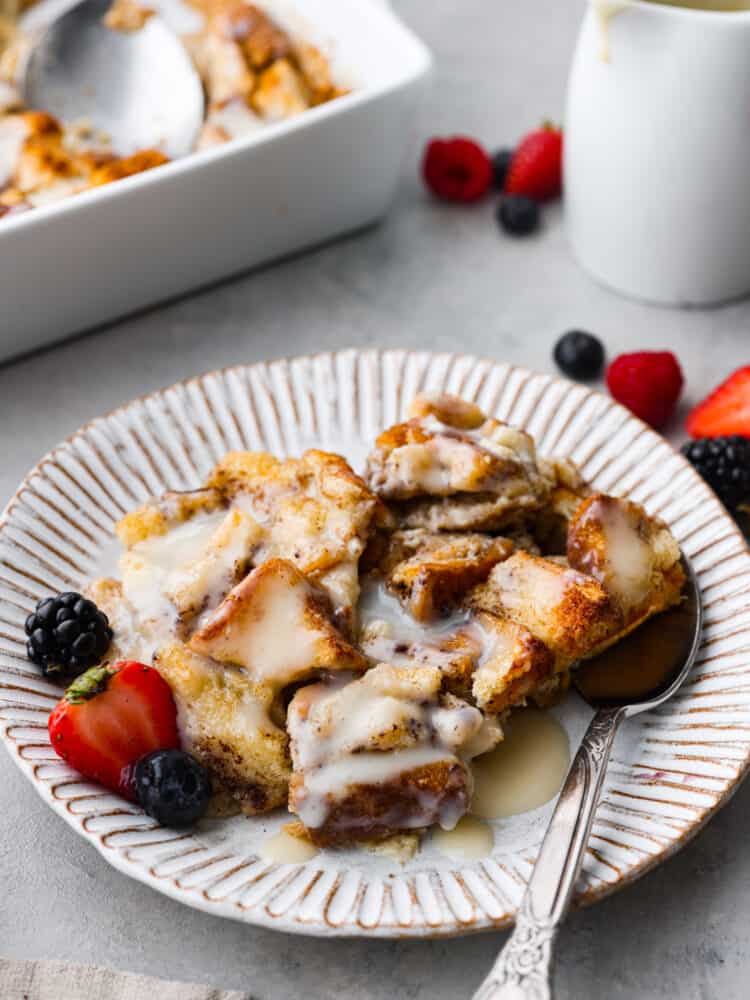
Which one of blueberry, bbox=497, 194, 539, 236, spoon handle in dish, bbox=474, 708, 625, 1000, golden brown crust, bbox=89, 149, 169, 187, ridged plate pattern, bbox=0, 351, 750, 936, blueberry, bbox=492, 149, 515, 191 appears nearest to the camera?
spoon handle in dish, bbox=474, 708, 625, 1000

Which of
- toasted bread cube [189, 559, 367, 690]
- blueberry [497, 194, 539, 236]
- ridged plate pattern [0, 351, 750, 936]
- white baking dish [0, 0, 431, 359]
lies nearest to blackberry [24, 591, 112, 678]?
ridged plate pattern [0, 351, 750, 936]

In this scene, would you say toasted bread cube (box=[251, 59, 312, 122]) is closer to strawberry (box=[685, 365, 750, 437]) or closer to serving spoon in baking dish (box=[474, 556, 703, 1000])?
strawberry (box=[685, 365, 750, 437])

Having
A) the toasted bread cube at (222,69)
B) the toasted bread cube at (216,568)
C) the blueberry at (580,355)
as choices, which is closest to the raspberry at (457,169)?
the toasted bread cube at (222,69)

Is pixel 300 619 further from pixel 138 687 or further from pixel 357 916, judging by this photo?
pixel 357 916

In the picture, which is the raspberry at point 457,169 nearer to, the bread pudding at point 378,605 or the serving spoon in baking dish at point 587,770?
the bread pudding at point 378,605

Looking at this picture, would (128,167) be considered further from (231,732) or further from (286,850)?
(286,850)
